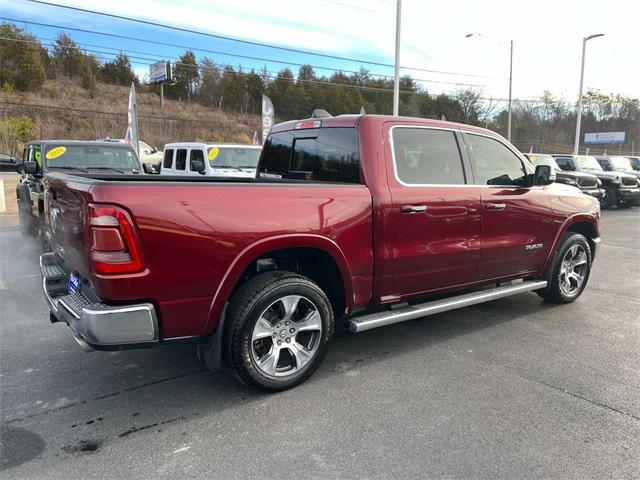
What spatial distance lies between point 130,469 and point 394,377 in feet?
6.30

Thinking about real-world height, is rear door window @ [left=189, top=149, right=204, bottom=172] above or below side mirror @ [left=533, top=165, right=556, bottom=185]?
above

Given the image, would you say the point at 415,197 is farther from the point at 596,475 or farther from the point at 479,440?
the point at 596,475

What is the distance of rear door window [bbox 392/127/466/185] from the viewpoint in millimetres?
4008

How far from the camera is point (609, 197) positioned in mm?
17234

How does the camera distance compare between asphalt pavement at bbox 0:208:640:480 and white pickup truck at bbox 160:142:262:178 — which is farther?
white pickup truck at bbox 160:142:262:178

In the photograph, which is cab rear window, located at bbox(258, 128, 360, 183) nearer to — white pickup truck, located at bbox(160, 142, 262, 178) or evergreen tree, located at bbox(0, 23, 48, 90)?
white pickup truck, located at bbox(160, 142, 262, 178)

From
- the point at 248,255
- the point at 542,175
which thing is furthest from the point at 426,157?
the point at 248,255

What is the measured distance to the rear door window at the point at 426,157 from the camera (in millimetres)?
4008

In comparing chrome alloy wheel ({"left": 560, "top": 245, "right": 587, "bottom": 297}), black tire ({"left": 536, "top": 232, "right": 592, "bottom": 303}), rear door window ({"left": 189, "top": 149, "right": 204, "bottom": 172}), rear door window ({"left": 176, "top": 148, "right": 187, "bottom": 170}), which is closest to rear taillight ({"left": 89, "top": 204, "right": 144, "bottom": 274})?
black tire ({"left": 536, "top": 232, "right": 592, "bottom": 303})

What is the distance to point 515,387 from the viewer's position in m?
3.54

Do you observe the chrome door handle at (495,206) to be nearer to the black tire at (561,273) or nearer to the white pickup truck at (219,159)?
the black tire at (561,273)

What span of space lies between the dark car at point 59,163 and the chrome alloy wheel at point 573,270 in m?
6.88

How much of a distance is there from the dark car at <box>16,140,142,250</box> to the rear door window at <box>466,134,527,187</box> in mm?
5944

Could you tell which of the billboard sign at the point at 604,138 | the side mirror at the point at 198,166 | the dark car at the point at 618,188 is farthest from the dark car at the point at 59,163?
the billboard sign at the point at 604,138
